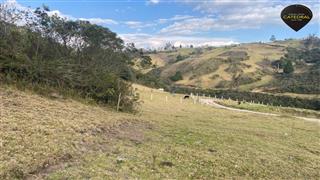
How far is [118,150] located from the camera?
15.5 metres

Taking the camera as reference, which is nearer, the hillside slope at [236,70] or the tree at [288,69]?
the hillside slope at [236,70]

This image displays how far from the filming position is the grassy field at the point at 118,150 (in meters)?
12.6

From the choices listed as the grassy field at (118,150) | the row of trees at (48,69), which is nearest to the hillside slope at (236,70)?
the row of trees at (48,69)

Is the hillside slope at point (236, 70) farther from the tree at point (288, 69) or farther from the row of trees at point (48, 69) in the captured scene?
the row of trees at point (48, 69)

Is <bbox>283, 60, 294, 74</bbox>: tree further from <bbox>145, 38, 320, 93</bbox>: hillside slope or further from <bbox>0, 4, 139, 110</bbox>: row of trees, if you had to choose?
<bbox>0, 4, 139, 110</bbox>: row of trees

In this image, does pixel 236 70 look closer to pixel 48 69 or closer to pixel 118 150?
pixel 48 69

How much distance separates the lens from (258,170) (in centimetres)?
1526

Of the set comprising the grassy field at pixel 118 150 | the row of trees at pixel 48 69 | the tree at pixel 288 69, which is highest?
the tree at pixel 288 69

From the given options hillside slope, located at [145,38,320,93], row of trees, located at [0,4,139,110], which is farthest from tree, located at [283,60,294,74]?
row of trees, located at [0,4,139,110]

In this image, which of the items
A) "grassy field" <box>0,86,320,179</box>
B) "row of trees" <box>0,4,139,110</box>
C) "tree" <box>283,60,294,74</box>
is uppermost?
"tree" <box>283,60,294,74</box>

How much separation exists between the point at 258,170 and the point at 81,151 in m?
5.98

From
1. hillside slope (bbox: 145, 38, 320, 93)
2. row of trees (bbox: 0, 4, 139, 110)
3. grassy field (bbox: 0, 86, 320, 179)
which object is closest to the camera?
grassy field (bbox: 0, 86, 320, 179)

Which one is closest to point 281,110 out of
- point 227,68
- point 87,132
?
point 87,132

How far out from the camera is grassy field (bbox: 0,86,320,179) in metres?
12.6
